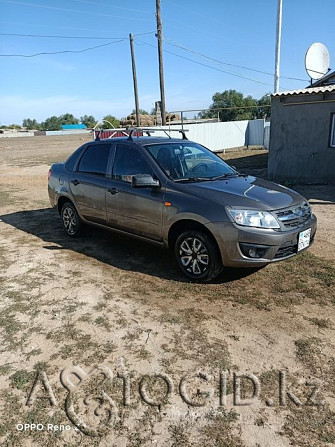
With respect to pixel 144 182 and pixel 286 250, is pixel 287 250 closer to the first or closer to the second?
pixel 286 250

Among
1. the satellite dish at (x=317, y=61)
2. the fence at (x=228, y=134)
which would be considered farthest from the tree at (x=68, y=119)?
the satellite dish at (x=317, y=61)

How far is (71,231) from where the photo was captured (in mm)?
6270

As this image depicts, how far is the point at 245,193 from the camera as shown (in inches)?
161

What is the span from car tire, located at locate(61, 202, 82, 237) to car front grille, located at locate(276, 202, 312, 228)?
342 cm

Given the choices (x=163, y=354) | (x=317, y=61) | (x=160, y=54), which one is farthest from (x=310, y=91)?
(x=160, y=54)

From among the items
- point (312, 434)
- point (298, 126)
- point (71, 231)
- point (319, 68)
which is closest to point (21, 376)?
point (312, 434)

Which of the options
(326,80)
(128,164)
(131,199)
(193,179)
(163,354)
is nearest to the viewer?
(163,354)

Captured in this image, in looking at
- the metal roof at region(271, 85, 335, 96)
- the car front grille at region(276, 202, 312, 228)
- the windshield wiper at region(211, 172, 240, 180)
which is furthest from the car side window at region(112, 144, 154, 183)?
the metal roof at region(271, 85, 335, 96)

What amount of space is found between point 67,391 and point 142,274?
7.03ft

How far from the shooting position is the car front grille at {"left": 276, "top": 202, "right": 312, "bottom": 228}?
3906 mm

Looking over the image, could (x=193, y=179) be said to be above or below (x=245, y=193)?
above

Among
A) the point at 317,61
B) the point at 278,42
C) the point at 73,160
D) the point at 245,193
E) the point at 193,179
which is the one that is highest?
the point at 278,42

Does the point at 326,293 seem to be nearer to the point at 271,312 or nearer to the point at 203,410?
the point at 271,312

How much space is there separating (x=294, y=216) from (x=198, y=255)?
1164 millimetres
